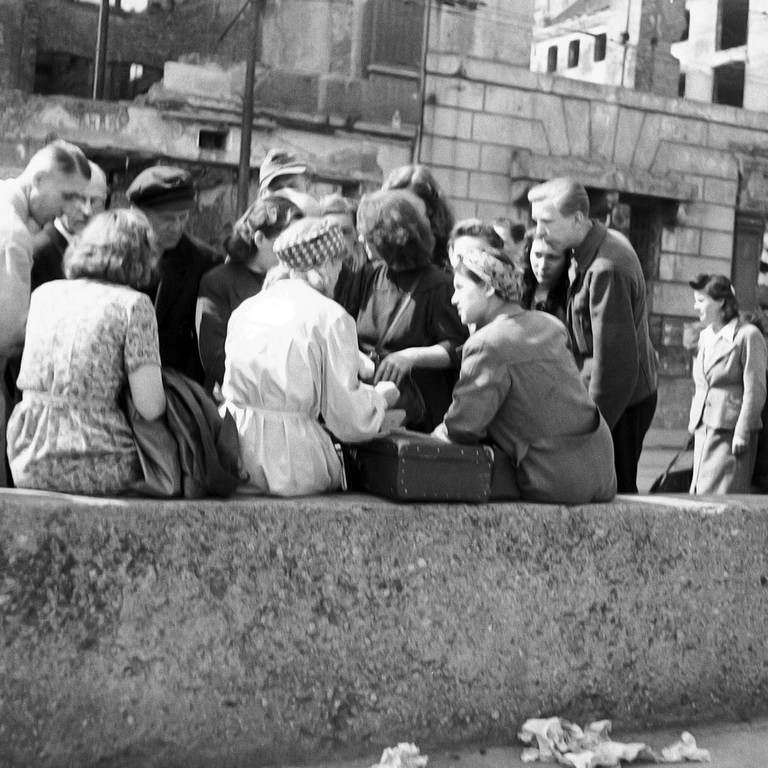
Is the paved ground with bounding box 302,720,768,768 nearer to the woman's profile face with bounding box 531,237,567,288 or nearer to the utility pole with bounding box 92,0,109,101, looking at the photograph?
the woman's profile face with bounding box 531,237,567,288

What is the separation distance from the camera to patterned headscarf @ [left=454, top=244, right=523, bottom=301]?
428 centimetres

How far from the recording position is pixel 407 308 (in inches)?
192

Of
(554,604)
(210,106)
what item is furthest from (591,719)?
(210,106)

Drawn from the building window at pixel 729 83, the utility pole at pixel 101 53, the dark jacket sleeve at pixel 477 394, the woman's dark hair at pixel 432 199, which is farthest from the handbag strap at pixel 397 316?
the building window at pixel 729 83

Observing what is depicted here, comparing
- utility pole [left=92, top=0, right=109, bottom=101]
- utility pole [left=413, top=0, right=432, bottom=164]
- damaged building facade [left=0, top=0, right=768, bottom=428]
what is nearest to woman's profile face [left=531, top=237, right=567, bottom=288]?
damaged building facade [left=0, top=0, right=768, bottom=428]

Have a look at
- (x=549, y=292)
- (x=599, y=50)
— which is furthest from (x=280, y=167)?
(x=599, y=50)

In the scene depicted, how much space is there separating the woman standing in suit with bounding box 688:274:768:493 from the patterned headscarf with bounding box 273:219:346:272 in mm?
3508

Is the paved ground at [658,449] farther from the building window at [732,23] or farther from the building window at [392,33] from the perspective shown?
the building window at [732,23]

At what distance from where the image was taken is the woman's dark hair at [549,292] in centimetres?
534

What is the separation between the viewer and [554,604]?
4.39 meters

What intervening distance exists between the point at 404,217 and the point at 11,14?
63.4ft

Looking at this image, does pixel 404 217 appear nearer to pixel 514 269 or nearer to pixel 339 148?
pixel 514 269

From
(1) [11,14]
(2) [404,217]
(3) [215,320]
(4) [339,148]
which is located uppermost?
(1) [11,14]

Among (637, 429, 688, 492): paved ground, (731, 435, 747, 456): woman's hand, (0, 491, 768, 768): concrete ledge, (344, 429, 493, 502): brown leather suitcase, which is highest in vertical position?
(344, 429, 493, 502): brown leather suitcase
